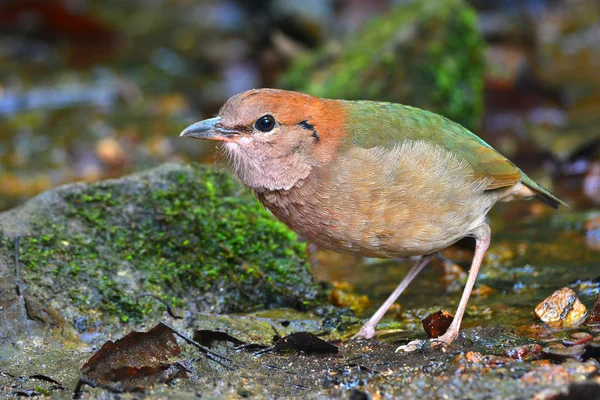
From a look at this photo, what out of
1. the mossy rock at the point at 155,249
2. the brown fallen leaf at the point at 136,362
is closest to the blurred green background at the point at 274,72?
the mossy rock at the point at 155,249

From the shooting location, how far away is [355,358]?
3754 millimetres

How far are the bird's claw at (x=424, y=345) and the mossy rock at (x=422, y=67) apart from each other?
4607mm

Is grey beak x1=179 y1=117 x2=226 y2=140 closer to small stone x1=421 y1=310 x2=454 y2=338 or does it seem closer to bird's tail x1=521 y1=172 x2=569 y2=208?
small stone x1=421 y1=310 x2=454 y2=338

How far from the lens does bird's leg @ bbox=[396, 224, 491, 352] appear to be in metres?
3.88

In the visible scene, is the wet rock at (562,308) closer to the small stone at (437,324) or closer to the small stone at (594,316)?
the small stone at (594,316)

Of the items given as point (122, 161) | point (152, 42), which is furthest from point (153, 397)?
point (152, 42)

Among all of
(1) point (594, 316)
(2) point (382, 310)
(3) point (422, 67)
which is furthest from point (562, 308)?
(3) point (422, 67)

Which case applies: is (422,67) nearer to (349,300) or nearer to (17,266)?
(349,300)

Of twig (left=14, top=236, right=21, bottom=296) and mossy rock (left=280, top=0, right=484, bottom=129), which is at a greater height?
mossy rock (left=280, top=0, right=484, bottom=129)

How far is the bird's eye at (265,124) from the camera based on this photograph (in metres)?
4.22

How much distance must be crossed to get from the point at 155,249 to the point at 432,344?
1.80 meters

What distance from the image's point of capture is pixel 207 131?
13.9 feet

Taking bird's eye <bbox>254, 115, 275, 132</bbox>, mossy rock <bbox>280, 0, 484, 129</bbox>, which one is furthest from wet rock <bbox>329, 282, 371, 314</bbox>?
mossy rock <bbox>280, 0, 484, 129</bbox>

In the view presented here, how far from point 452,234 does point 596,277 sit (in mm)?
1059
